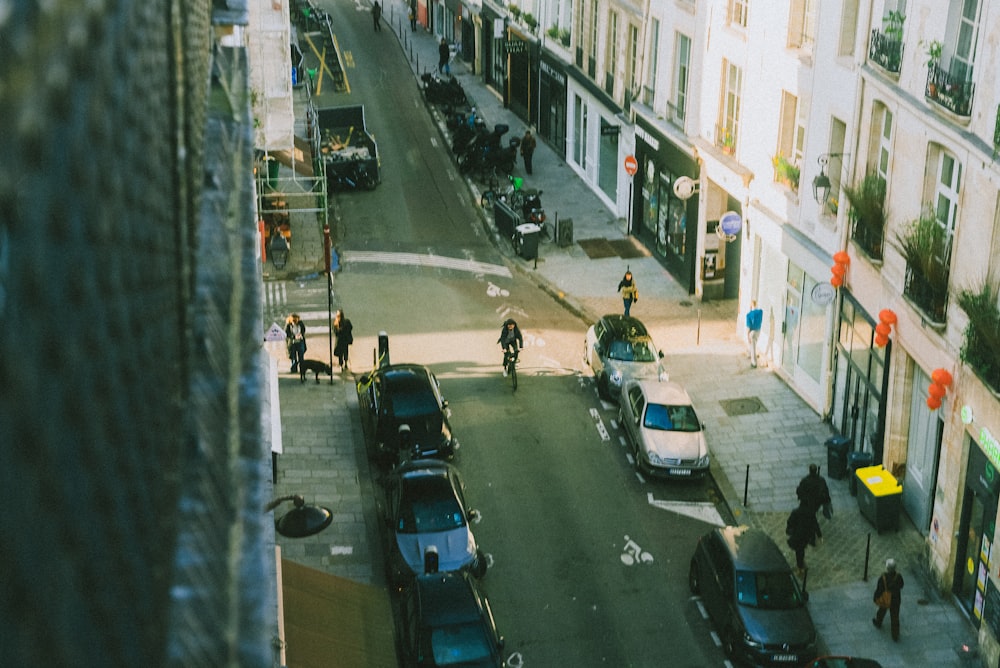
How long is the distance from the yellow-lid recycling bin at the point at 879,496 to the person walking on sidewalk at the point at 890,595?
304cm

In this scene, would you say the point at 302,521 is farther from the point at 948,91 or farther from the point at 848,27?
the point at 848,27

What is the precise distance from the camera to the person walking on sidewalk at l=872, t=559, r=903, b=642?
21016mm

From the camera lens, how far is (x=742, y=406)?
99.8ft

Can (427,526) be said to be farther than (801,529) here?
Yes

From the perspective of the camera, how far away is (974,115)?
21.5m

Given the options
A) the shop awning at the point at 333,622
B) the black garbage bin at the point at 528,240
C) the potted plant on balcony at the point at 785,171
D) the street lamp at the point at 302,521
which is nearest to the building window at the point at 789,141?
the potted plant on balcony at the point at 785,171

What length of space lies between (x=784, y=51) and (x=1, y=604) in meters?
31.7

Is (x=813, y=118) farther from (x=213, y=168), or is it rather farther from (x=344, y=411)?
(x=213, y=168)

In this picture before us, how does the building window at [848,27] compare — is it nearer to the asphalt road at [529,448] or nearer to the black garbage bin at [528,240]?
the asphalt road at [529,448]

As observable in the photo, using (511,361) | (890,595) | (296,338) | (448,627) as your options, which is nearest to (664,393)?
(511,361)

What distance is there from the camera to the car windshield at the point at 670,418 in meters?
27.6

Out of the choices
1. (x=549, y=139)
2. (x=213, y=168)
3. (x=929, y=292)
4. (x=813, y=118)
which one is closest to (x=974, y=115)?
(x=929, y=292)

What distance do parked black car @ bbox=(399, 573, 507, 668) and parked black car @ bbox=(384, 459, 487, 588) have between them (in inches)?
76.6

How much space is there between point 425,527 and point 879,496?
857cm
